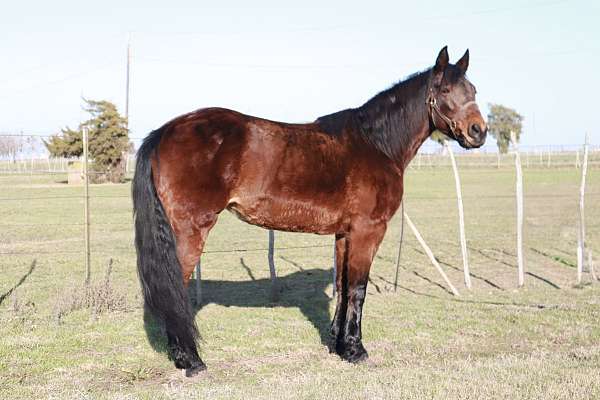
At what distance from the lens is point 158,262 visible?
15.3 ft

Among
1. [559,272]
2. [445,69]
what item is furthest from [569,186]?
[445,69]

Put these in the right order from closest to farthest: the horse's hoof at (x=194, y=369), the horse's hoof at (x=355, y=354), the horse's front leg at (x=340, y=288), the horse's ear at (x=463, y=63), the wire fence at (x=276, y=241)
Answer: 1. the horse's hoof at (x=194, y=369)
2. the horse's hoof at (x=355, y=354)
3. the horse's ear at (x=463, y=63)
4. the horse's front leg at (x=340, y=288)
5. the wire fence at (x=276, y=241)

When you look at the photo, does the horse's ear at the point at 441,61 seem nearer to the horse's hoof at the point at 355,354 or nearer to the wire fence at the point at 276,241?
the horse's hoof at the point at 355,354

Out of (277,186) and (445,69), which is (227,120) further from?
(445,69)

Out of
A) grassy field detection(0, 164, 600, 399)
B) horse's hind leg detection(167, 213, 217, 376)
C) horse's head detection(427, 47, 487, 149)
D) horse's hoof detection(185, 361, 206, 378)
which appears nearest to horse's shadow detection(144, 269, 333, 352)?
grassy field detection(0, 164, 600, 399)

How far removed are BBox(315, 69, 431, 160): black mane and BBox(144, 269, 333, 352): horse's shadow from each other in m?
2.23

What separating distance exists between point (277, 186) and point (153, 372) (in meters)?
1.94

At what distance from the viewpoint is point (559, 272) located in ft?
36.8

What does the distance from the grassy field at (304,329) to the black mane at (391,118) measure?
2044 mm

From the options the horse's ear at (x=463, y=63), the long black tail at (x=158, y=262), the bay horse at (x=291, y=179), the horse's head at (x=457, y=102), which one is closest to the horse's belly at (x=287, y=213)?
the bay horse at (x=291, y=179)

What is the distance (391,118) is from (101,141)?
36.5 meters

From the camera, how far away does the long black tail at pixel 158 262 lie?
4668 mm

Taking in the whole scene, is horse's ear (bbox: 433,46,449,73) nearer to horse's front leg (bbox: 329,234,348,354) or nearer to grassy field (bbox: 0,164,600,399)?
horse's front leg (bbox: 329,234,348,354)

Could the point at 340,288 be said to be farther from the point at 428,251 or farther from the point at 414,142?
the point at 428,251
